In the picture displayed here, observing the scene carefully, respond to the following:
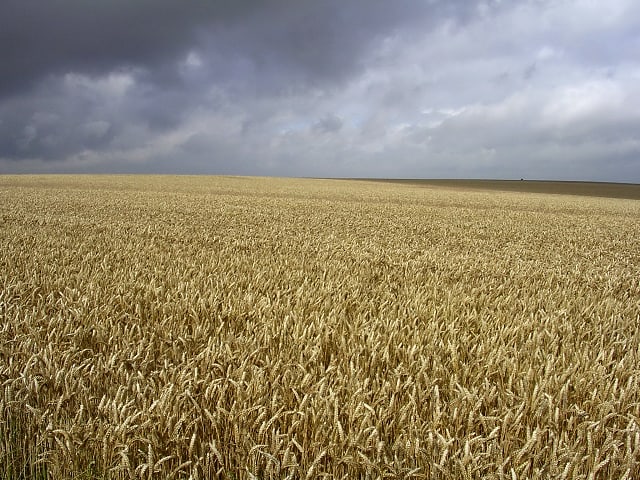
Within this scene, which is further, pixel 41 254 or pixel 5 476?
pixel 41 254

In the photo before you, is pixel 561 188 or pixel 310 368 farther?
pixel 561 188

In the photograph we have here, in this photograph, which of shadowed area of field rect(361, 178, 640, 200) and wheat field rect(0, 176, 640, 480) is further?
shadowed area of field rect(361, 178, 640, 200)

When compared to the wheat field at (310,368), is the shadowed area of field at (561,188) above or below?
above

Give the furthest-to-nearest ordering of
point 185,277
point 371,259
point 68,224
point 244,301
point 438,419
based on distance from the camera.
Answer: point 68,224 < point 371,259 < point 185,277 < point 244,301 < point 438,419

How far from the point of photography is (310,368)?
2.38m

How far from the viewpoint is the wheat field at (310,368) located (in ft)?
5.34

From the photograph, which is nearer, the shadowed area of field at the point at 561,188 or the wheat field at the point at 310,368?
the wheat field at the point at 310,368

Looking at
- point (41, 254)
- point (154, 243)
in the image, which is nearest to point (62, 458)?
point (41, 254)

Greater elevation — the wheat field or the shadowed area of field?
the shadowed area of field

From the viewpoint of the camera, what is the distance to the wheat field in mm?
1627

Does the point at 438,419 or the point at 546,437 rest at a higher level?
the point at 438,419

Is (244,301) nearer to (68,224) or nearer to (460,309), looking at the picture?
(460,309)

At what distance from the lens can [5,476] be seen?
1617 mm

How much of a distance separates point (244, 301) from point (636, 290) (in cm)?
517
